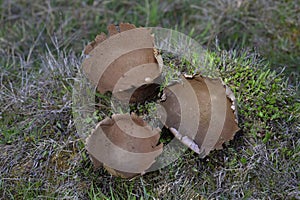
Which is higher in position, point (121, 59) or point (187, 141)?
point (121, 59)

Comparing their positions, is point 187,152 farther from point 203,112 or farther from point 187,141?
point 203,112

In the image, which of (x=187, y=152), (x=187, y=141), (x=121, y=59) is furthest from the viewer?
(x=121, y=59)

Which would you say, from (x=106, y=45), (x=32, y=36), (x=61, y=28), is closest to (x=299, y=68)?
(x=106, y=45)

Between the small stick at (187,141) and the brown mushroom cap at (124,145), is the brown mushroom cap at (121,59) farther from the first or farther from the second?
→ the small stick at (187,141)

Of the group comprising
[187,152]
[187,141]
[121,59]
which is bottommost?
[187,152]

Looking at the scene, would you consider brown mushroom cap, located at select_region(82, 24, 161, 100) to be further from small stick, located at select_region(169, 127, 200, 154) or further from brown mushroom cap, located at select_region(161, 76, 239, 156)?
small stick, located at select_region(169, 127, 200, 154)

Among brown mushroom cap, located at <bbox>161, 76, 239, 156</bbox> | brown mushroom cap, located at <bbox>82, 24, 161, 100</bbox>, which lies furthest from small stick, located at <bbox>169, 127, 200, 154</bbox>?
brown mushroom cap, located at <bbox>82, 24, 161, 100</bbox>

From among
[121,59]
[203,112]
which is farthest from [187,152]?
[121,59]

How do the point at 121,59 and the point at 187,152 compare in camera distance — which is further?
the point at 121,59

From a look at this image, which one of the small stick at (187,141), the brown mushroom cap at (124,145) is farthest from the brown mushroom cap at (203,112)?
the brown mushroom cap at (124,145)
